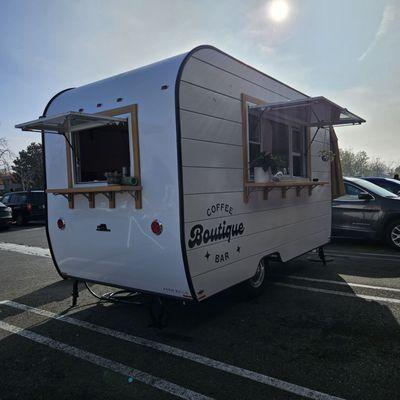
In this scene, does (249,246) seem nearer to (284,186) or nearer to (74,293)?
(284,186)

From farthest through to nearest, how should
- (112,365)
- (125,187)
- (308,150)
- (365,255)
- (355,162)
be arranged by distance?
(355,162)
(365,255)
(308,150)
(125,187)
(112,365)

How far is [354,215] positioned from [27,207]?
12.8 meters

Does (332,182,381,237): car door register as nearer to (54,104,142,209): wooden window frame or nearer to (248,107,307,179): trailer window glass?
(248,107,307,179): trailer window glass

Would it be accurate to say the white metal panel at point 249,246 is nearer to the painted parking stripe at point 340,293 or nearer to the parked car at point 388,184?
the painted parking stripe at point 340,293

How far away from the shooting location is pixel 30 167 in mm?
52969

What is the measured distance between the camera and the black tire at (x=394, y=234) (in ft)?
25.9

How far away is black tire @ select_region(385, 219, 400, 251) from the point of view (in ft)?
25.9

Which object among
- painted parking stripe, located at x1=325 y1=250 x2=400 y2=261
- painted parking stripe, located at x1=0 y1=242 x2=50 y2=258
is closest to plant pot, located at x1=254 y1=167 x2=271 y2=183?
painted parking stripe, located at x1=325 y1=250 x2=400 y2=261

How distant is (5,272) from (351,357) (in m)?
6.25

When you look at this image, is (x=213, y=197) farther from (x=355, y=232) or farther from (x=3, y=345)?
(x=355, y=232)

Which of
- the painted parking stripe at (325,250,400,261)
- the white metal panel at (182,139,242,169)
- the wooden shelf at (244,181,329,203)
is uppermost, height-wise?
the white metal panel at (182,139,242,169)

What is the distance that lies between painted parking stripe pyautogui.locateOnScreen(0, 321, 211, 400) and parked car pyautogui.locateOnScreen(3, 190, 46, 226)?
12.2 metres

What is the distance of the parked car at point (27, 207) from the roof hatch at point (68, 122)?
479 inches

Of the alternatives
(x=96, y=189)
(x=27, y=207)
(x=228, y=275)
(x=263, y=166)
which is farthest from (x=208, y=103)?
(x=27, y=207)
